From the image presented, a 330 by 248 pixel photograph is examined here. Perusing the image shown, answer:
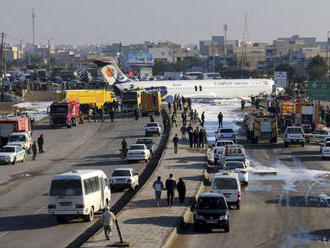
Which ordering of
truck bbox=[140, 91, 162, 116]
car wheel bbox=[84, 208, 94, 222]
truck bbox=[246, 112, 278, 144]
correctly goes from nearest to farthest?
car wheel bbox=[84, 208, 94, 222] < truck bbox=[246, 112, 278, 144] < truck bbox=[140, 91, 162, 116]

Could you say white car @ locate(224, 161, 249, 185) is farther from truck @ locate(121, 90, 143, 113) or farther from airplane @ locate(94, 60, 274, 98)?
airplane @ locate(94, 60, 274, 98)

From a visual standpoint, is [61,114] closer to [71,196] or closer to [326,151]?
[326,151]

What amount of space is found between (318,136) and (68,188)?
3482cm

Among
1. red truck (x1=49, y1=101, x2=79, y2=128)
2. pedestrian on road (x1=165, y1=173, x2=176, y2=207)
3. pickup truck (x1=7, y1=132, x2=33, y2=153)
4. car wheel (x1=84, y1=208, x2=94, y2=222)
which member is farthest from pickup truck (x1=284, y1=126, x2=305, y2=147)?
car wheel (x1=84, y1=208, x2=94, y2=222)

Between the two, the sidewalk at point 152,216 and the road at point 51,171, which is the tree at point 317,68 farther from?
the sidewalk at point 152,216

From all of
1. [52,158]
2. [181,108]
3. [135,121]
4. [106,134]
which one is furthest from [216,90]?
[52,158]

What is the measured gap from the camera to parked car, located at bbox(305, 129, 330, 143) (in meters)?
55.4

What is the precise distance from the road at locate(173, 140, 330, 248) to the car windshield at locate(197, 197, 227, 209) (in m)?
0.83

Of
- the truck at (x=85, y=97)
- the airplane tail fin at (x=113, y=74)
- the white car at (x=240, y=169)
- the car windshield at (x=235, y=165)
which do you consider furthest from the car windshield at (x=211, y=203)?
the airplane tail fin at (x=113, y=74)

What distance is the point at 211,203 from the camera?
24.0 meters

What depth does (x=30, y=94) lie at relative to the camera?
132 meters

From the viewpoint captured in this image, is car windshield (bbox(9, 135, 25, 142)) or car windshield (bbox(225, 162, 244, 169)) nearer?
car windshield (bbox(225, 162, 244, 169))

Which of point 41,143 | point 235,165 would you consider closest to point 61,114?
point 41,143

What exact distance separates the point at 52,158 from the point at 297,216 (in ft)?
87.1
